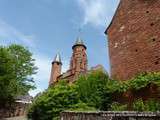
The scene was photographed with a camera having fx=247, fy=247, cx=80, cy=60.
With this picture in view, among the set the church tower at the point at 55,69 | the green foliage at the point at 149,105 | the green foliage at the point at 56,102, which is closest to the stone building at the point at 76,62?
the church tower at the point at 55,69

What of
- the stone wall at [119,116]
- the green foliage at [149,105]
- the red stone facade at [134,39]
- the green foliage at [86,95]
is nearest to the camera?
the stone wall at [119,116]

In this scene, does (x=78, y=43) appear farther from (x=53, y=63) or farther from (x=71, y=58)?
(x=53, y=63)

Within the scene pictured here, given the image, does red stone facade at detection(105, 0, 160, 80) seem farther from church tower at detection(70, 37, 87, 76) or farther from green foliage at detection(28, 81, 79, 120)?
church tower at detection(70, 37, 87, 76)

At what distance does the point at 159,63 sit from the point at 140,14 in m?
3.84

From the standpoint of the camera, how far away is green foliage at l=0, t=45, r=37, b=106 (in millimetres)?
28266

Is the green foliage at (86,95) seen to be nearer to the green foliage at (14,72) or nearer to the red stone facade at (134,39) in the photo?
the red stone facade at (134,39)

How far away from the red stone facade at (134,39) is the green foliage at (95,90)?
1296 millimetres

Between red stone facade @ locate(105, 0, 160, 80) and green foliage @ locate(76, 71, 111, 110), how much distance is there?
1296 mm

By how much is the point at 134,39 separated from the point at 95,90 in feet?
13.5

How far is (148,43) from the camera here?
14859 millimetres

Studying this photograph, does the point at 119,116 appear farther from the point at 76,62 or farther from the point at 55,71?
the point at 55,71

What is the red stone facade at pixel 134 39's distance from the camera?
14.6m

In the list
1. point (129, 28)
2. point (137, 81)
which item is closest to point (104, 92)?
point (137, 81)

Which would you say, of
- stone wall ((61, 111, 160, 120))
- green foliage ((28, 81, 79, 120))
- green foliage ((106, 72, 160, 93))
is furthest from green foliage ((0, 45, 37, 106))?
stone wall ((61, 111, 160, 120))
